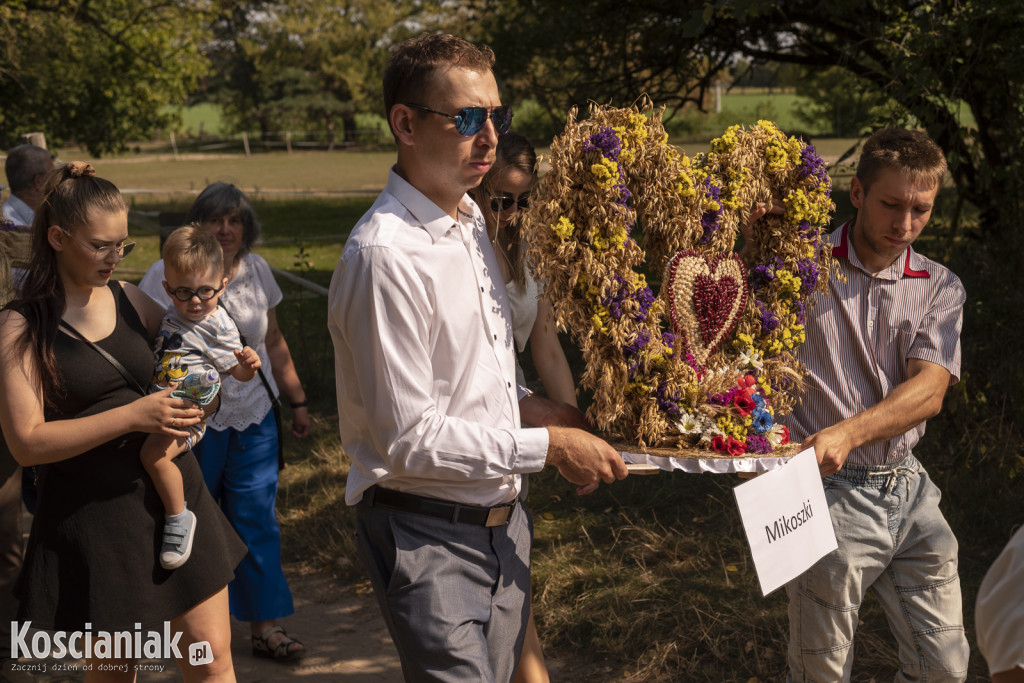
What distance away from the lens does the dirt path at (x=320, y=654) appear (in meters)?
4.52

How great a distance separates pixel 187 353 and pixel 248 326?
125cm

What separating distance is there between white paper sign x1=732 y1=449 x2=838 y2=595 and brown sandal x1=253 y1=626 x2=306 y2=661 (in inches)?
112

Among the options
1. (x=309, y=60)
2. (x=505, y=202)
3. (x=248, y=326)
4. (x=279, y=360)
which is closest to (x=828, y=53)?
(x=279, y=360)

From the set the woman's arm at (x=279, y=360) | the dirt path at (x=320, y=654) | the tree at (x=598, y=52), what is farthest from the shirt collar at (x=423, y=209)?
the tree at (x=598, y=52)

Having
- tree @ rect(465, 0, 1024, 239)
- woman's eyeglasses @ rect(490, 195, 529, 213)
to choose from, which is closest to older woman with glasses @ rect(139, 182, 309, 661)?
woman's eyeglasses @ rect(490, 195, 529, 213)

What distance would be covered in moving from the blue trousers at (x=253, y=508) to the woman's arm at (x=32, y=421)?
157cm

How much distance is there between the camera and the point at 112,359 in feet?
9.96

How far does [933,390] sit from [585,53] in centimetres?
692

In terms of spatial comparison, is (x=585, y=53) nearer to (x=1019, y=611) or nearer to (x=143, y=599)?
(x=143, y=599)

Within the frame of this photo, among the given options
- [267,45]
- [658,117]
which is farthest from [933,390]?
[267,45]

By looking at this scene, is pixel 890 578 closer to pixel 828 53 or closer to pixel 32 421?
pixel 32 421

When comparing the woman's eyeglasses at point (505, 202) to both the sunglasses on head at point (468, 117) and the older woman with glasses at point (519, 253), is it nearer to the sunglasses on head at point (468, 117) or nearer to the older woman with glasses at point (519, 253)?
the older woman with glasses at point (519, 253)

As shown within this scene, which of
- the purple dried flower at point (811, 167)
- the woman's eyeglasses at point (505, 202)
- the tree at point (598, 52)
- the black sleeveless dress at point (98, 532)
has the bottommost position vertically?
the black sleeveless dress at point (98, 532)

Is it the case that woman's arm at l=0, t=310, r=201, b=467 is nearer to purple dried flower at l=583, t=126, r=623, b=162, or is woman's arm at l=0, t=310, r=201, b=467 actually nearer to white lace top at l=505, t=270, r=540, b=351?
white lace top at l=505, t=270, r=540, b=351
